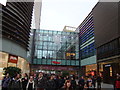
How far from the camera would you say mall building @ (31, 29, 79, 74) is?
43844mm

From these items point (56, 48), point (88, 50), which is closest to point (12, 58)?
point (88, 50)

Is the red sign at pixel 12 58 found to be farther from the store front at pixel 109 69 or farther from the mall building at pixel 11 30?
the store front at pixel 109 69

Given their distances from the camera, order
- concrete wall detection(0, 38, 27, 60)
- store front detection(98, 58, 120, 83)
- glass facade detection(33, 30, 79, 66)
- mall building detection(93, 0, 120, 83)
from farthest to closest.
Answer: glass facade detection(33, 30, 79, 66)
mall building detection(93, 0, 120, 83)
store front detection(98, 58, 120, 83)
concrete wall detection(0, 38, 27, 60)

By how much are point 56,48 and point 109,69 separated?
76.8ft

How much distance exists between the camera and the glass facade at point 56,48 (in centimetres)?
4409

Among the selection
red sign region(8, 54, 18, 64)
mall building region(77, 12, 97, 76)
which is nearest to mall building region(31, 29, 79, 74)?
mall building region(77, 12, 97, 76)

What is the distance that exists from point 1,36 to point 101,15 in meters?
21.8

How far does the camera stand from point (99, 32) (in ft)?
97.3

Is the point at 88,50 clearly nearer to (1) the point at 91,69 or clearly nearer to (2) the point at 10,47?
(1) the point at 91,69

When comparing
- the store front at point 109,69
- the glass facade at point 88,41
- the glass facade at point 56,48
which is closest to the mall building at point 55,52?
the glass facade at point 56,48

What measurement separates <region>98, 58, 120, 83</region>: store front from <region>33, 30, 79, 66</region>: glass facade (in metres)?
17.2

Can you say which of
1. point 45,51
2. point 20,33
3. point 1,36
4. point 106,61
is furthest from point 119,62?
point 45,51

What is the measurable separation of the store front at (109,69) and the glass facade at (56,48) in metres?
17.2

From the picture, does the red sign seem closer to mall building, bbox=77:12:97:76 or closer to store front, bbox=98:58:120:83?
store front, bbox=98:58:120:83
